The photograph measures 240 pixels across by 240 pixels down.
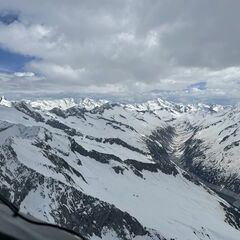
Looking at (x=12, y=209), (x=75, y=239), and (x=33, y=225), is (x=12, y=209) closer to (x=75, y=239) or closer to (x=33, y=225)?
(x=33, y=225)

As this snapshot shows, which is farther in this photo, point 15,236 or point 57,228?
point 57,228

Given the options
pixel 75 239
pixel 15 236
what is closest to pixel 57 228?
pixel 75 239

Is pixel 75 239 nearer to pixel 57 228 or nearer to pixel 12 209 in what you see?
pixel 57 228

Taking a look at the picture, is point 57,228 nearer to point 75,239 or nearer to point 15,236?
point 75,239

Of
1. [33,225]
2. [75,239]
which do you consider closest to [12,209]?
[33,225]
